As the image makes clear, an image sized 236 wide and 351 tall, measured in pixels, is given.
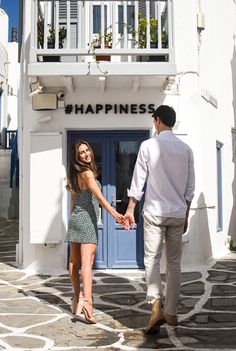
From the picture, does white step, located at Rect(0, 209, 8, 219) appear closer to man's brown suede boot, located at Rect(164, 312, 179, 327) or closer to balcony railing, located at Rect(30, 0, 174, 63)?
balcony railing, located at Rect(30, 0, 174, 63)

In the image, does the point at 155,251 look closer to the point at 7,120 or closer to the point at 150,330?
the point at 150,330

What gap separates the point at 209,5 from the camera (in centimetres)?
982

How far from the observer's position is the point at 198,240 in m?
8.24

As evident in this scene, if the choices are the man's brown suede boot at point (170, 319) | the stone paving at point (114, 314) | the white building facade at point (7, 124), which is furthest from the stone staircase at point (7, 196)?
the man's brown suede boot at point (170, 319)

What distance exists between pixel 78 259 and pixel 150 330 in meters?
1.11

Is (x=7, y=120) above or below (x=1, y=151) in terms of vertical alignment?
above

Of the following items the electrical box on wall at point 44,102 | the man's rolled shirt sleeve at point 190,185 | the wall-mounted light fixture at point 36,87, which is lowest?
the man's rolled shirt sleeve at point 190,185

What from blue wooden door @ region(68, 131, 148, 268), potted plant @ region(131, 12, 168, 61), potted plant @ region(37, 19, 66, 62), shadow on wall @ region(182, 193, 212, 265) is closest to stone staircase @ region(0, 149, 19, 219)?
blue wooden door @ region(68, 131, 148, 268)

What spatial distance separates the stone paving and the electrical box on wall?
2915mm

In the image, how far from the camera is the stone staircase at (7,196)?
18027 mm

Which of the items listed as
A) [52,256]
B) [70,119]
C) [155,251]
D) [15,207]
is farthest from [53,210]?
[15,207]

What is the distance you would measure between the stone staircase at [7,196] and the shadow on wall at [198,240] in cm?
1105

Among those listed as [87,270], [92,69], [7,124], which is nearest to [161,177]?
[87,270]

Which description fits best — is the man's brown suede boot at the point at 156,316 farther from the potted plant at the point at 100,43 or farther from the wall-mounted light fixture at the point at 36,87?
the wall-mounted light fixture at the point at 36,87
